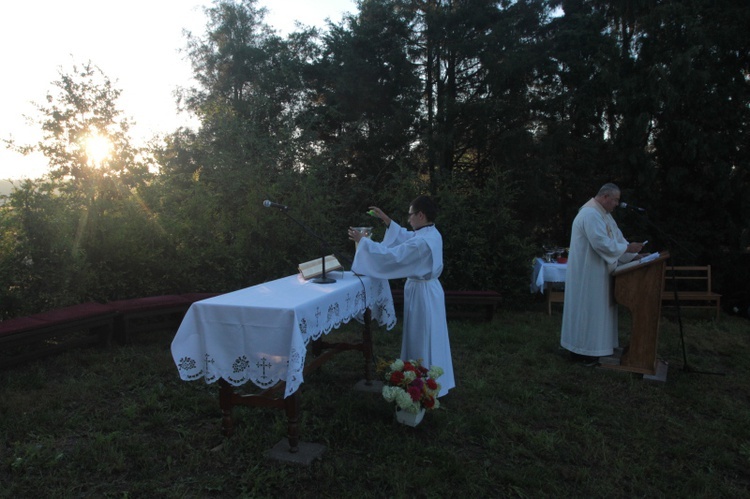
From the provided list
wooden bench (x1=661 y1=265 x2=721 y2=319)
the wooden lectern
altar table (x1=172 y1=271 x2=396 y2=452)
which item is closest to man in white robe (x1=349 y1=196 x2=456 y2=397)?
altar table (x1=172 y1=271 x2=396 y2=452)

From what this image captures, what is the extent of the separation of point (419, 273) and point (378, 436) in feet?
4.11

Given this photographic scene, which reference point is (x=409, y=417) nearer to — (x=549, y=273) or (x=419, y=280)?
(x=419, y=280)

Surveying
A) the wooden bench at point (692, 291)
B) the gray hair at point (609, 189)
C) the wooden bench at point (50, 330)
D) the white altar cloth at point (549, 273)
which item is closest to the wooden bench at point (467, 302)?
the white altar cloth at point (549, 273)

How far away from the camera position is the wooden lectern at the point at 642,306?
523cm

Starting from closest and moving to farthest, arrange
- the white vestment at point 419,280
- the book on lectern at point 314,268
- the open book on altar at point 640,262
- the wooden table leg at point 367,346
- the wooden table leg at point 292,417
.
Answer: the wooden table leg at point 292,417 < the white vestment at point 419,280 < the book on lectern at point 314,268 < the wooden table leg at point 367,346 < the open book on altar at point 640,262

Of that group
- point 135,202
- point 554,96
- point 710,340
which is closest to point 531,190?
point 554,96

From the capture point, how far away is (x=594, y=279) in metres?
5.73

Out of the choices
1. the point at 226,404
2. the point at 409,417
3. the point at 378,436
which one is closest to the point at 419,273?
the point at 409,417

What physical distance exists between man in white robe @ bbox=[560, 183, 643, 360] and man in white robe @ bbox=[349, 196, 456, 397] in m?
2.06

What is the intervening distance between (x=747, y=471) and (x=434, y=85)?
14.8 meters

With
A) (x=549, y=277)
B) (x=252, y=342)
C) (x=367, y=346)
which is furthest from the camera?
(x=549, y=277)

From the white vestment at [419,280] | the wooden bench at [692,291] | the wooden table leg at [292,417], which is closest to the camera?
the wooden table leg at [292,417]

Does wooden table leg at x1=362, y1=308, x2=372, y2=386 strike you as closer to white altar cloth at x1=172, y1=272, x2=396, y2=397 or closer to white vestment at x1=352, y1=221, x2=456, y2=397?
white vestment at x1=352, y1=221, x2=456, y2=397

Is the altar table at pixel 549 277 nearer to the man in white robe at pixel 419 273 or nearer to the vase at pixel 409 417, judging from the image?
the man in white robe at pixel 419 273
